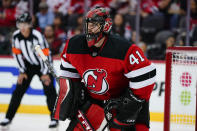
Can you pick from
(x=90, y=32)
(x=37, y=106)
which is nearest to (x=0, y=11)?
(x=37, y=106)

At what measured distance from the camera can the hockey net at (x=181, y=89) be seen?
2.86 meters

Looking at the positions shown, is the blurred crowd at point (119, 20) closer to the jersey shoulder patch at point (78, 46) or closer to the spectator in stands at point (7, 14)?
the spectator in stands at point (7, 14)

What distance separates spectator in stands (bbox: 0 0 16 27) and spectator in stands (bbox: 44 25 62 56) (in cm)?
55

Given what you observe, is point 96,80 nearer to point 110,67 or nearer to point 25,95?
point 110,67

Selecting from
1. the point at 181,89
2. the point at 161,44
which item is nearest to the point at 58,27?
the point at 161,44

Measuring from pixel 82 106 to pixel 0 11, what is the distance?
3879mm

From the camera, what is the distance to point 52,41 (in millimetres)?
5406

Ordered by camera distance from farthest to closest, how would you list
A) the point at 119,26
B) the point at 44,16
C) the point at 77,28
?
the point at 44,16 < the point at 77,28 < the point at 119,26

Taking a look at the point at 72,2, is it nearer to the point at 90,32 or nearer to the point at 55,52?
the point at 55,52

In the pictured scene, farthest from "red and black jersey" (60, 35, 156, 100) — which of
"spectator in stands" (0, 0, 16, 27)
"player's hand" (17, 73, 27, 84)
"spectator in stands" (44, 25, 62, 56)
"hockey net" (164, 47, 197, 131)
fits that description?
"spectator in stands" (0, 0, 16, 27)

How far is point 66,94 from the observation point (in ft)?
7.20

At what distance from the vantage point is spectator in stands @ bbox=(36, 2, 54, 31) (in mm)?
5507

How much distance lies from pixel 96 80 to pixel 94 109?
0.62ft

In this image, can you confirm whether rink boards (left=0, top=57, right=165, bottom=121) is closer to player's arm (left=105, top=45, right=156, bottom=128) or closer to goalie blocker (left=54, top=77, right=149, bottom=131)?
goalie blocker (left=54, top=77, right=149, bottom=131)
